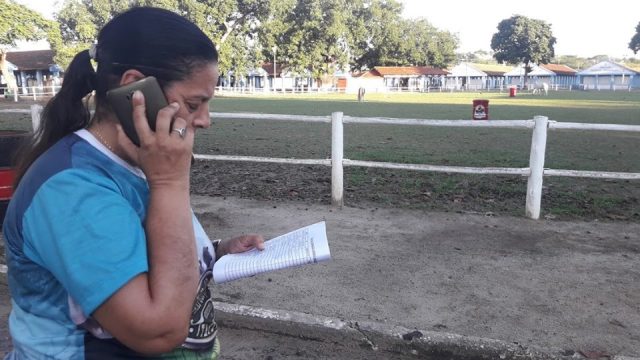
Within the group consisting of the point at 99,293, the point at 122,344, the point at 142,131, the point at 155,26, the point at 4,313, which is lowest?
the point at 4,313

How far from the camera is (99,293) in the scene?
3.18 ft

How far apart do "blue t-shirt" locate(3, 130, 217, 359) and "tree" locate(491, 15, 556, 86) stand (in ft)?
313

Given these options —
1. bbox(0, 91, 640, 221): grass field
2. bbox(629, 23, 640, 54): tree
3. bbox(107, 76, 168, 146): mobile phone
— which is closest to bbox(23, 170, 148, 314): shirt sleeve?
bbox(107, 76, 168, 146): mobile phone

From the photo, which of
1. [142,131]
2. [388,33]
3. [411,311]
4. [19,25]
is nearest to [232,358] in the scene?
[411,311]

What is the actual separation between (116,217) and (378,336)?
2.58m

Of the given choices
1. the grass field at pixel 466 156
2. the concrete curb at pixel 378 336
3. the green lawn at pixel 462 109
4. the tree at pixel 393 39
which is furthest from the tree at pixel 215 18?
the concrete curb at pixel 378 336

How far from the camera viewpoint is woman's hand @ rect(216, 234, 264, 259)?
1.72 metres

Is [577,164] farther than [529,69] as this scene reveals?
No

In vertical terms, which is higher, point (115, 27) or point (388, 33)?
point (388, 33)

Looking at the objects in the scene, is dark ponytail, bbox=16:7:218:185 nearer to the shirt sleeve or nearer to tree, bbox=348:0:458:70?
the shirt sleeve

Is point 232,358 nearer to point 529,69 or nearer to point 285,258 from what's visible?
point 285,258

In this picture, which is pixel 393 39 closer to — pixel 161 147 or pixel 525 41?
pixel 525 41

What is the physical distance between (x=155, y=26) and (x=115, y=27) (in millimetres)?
99

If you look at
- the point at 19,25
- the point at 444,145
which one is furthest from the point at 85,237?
the point at 19,25
